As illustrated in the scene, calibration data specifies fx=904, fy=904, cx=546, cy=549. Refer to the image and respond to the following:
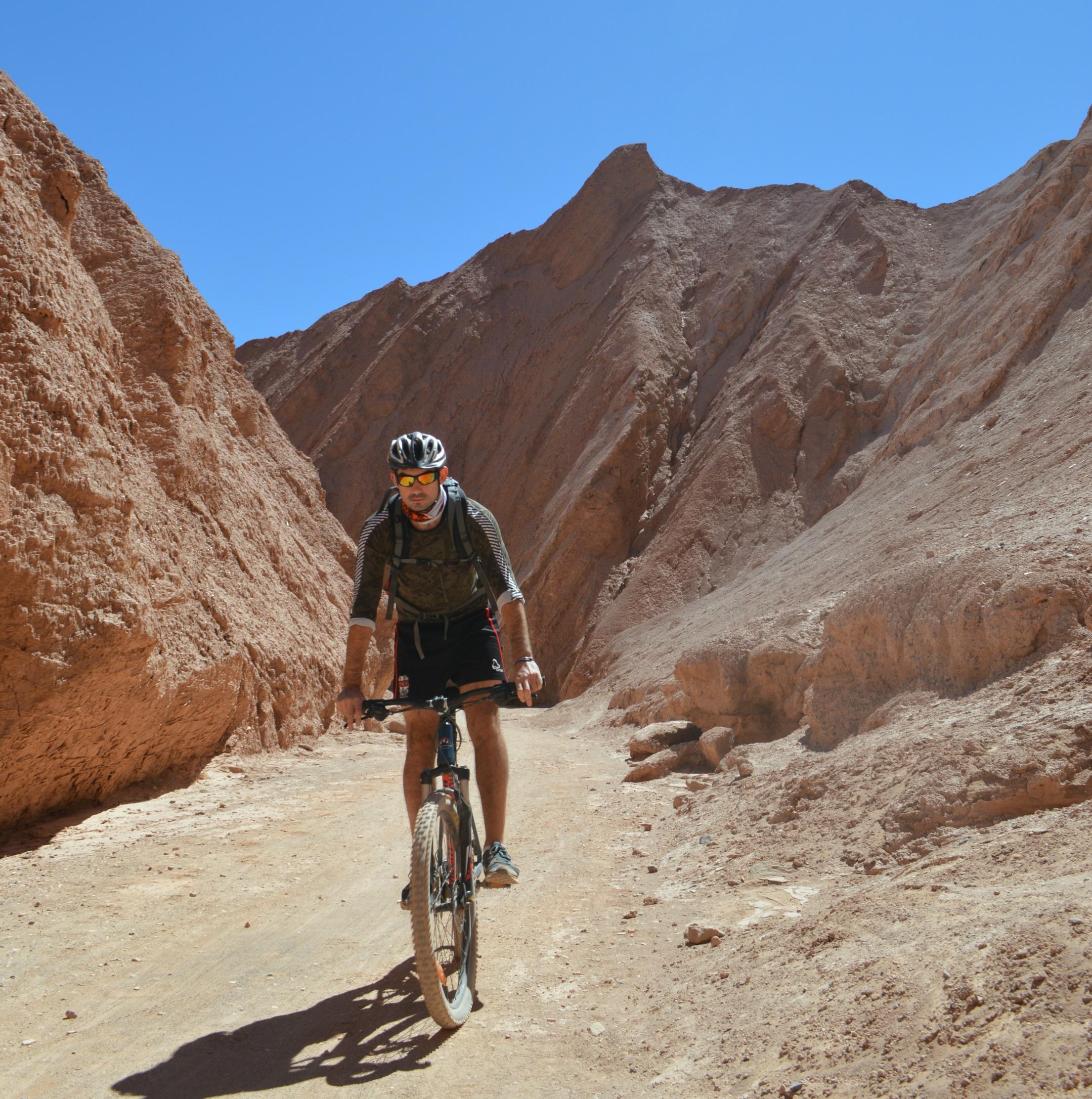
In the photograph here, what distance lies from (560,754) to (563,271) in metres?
28.7

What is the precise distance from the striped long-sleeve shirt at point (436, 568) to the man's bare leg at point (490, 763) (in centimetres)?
43

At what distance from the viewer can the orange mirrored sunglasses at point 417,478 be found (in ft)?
11.6

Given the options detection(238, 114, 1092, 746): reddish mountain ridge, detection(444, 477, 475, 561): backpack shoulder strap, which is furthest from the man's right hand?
detection(238, 114, 1092, 746): reddish mountain ridge

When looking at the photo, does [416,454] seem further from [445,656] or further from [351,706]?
[351,706]

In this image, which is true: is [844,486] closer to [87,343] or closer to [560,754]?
[560,754]

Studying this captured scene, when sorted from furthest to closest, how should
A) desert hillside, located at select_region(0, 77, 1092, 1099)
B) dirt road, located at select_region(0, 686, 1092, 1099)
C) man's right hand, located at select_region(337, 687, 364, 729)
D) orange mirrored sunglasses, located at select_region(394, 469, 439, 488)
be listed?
orange mirrored sunglasses, located at select_region(394, 469, 439, 488), man's right hand, located at select_region(337, 687, 364, 729), desert hillside, located at select_region(0, 77, 1092, 1099), dirt road, located at select_region(0, 686, 1092, 1099)

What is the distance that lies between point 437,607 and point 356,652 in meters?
0.37

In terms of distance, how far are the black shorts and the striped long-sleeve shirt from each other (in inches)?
2.4

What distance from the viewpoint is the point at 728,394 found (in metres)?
25.6

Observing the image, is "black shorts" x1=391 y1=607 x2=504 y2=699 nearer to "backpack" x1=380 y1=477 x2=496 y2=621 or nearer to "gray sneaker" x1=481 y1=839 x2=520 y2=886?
"backpack" x1=380 y1=477 x2=496 y2=621

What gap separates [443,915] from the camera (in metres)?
3.30

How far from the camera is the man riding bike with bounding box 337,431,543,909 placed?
142 inches

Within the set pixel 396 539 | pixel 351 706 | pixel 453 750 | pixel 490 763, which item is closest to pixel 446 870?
pixel 453 750

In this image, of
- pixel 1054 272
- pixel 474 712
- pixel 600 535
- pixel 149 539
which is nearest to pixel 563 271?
pixel 600 535
